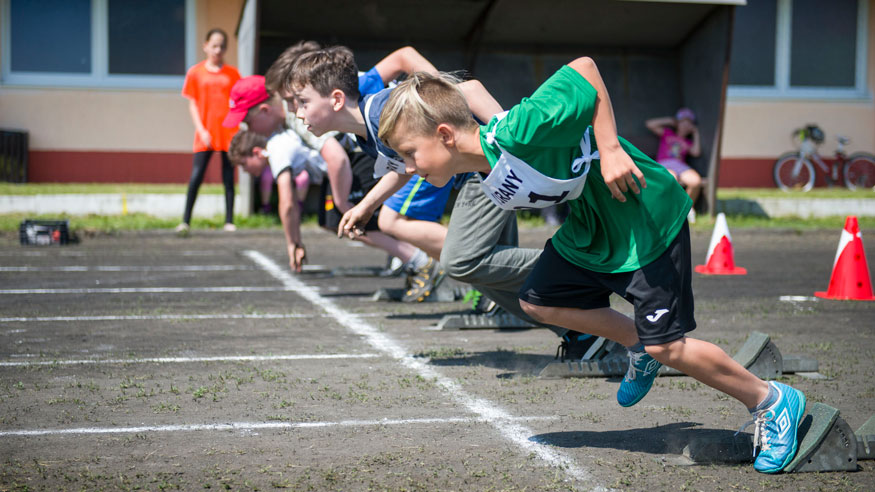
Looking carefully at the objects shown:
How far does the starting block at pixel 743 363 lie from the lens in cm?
444

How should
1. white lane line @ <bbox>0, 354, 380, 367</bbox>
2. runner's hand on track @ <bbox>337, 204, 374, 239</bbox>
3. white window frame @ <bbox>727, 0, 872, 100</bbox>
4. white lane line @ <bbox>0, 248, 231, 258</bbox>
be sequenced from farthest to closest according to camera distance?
white window frame @ <bbox>727, 0, 872, 100</bbox> < white lane line @ <bbox>0, 248, 231, 258</bbox> < white lane line @ <bbox>0, 354, 380, 367</bbox> < runner's hand on track @ <bbox>337, 204, 374, 239</bbox>

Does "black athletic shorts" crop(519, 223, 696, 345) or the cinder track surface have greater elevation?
"black athletic shorts" crop(519, 223, 696, 345)

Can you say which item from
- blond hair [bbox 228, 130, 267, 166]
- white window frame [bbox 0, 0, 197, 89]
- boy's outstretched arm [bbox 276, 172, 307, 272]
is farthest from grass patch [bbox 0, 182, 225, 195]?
boy's outstretched arm [bbox 276, 172, 307, 272]

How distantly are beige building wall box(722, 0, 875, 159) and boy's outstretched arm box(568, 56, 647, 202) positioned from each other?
1562 centimetres

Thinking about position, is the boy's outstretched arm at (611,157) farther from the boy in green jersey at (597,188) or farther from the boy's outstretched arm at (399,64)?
the boy's outstretched arm at (399,64)

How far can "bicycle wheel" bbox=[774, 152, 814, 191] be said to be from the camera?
1769cm

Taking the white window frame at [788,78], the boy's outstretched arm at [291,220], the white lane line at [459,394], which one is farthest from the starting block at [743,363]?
the white window frame at [788,78]

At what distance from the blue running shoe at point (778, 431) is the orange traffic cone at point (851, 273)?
14.2 feet

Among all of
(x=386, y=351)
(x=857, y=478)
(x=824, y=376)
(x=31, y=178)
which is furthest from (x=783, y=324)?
(x=31, y=178)

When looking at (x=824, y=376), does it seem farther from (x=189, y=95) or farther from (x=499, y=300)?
(x=189, y=95)

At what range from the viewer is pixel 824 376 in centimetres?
455

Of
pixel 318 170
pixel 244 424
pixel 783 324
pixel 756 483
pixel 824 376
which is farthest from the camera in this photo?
pixel 318 170

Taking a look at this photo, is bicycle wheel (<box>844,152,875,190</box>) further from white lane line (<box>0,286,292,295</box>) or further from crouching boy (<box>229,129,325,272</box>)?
white lane line (<box>0,286,292,295</box>)

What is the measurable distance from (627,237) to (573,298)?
0.34 metres
